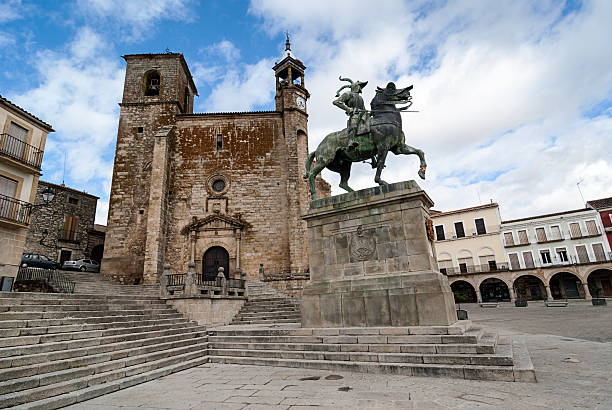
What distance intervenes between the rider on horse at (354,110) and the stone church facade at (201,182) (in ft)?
40.0

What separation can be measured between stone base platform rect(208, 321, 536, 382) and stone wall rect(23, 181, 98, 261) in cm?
2357

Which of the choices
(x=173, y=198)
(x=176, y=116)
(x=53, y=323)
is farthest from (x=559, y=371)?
(x=176, y=116)

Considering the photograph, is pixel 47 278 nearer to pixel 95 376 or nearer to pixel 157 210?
pixel 157 210

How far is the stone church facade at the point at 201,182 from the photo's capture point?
760 inches

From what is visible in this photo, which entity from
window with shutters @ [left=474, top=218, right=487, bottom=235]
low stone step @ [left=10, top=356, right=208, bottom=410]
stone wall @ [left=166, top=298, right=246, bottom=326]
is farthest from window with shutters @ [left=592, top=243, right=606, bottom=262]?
low stone step @ [left=10, top=356, right=208, bottom=410]

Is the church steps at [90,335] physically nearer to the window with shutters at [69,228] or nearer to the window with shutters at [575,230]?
the window with shutters at [69,228]

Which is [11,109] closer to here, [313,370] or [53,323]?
[53,323]

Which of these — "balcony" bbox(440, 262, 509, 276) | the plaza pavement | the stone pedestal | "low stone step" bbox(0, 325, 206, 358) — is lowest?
the plaza pavement

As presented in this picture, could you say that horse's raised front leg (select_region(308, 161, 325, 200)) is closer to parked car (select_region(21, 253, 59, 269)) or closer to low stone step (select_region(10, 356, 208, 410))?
low stone step (select_region(10, 356, 208, 410))

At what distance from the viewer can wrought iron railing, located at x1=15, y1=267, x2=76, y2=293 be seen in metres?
12.1

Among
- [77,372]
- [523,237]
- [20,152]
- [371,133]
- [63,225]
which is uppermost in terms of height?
[63,225]

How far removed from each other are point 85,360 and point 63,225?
2586 centimetres

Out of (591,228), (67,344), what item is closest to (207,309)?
(67,344)

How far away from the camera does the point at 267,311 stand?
481 inches
